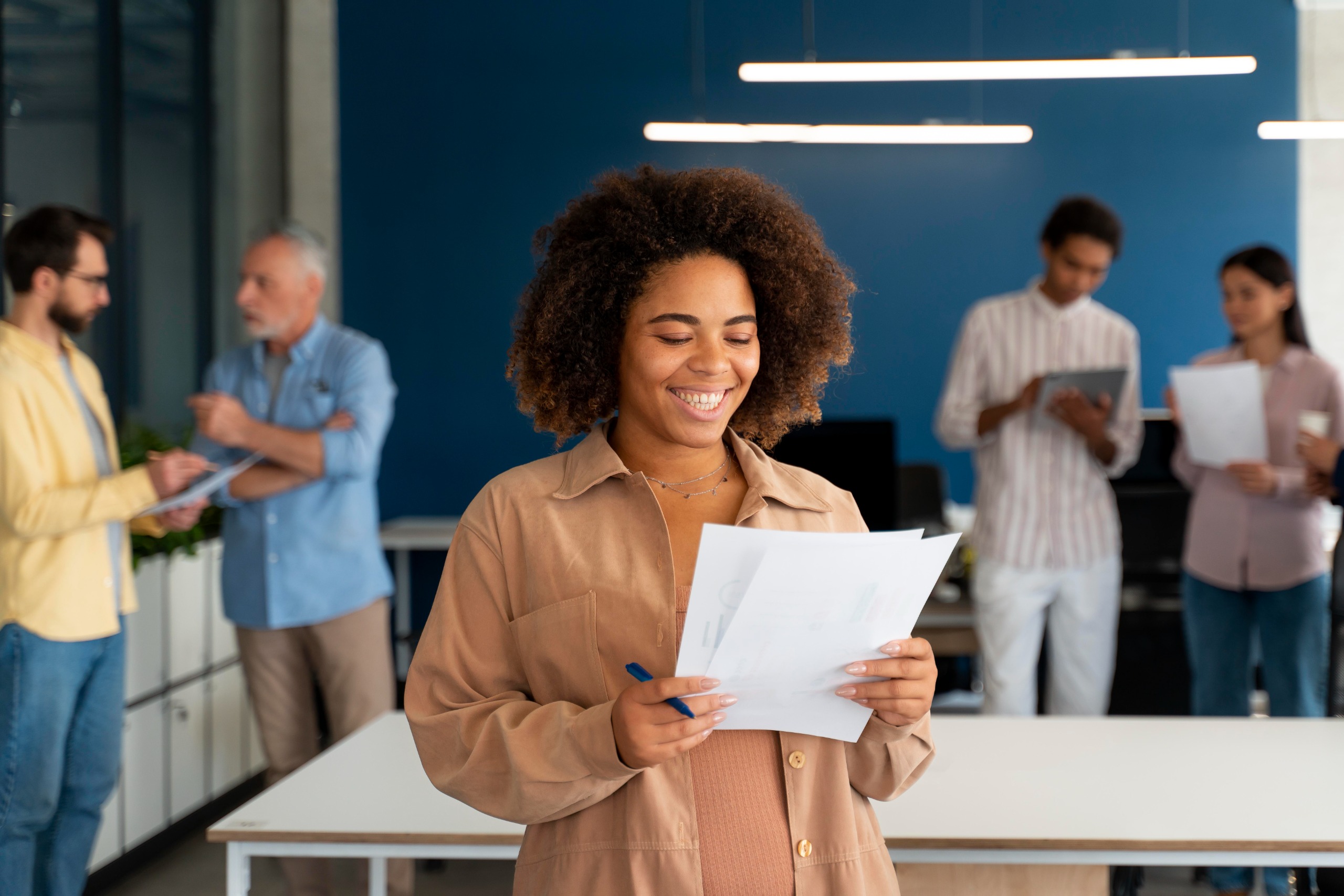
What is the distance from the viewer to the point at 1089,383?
298 cm

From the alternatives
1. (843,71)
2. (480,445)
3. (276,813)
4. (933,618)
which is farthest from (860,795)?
(480,445)

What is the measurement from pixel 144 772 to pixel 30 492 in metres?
1.25

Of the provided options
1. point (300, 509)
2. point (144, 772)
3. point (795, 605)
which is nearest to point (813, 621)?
point (795, 605)

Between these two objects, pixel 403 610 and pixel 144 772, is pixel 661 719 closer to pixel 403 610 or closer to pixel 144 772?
pixel 144 772

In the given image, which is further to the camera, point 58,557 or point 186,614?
point 186,614

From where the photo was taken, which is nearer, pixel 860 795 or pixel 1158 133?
pixel 860 795

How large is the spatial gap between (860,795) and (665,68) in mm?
5030

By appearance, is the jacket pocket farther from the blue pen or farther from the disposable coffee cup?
the disposable coffee cup

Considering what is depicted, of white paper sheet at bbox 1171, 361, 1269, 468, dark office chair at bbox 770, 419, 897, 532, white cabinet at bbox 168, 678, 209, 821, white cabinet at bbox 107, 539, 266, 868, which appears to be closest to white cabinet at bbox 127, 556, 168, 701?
white cabinet at bbox 107, 539, 266, 868

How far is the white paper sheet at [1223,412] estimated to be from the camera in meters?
2.94

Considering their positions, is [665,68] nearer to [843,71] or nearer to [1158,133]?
[843,71]

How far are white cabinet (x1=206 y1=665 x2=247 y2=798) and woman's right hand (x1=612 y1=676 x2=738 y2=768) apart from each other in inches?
123

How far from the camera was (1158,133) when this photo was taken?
219 inches

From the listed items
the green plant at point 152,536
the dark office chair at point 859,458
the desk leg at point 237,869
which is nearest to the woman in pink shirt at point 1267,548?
the dark office chair at point 859,458
